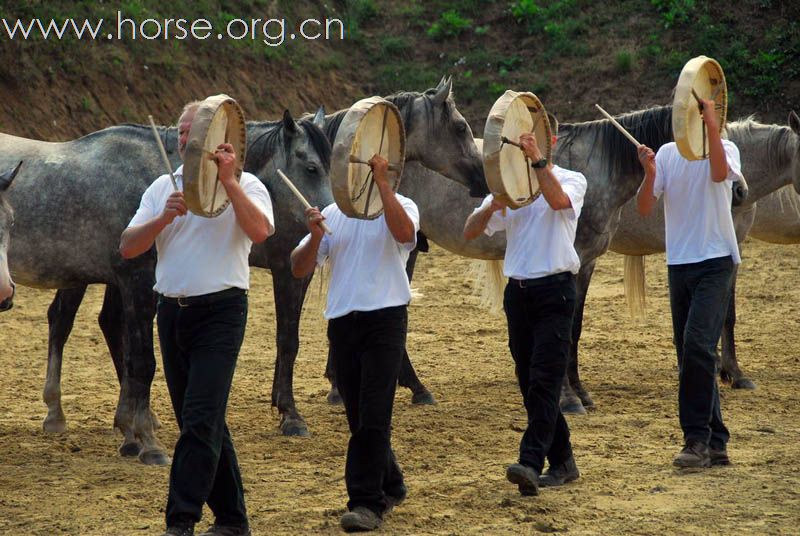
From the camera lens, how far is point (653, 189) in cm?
738

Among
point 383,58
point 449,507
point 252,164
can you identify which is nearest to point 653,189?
point 449,507

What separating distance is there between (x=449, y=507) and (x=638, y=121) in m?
4.45

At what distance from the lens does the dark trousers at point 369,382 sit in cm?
584

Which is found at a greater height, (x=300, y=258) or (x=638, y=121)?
(x=638, y=121)

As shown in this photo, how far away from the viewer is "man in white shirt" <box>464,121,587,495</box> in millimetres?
6449

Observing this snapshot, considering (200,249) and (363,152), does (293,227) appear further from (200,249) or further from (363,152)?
(200,249)

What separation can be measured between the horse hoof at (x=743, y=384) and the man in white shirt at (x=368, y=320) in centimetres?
514

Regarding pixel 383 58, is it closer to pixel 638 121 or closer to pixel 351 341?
pixel 638 121

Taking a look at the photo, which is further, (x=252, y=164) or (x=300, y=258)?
(x=252, y=164)

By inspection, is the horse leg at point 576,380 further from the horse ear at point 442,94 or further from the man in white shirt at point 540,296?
the man in white shirt at point 540,296

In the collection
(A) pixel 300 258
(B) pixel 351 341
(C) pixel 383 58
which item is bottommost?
(B) pixel 351 341

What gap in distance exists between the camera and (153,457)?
766cm

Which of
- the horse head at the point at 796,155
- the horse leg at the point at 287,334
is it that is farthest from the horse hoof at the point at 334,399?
the horse head at the point at 796,155

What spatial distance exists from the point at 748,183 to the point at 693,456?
13.0 feet
